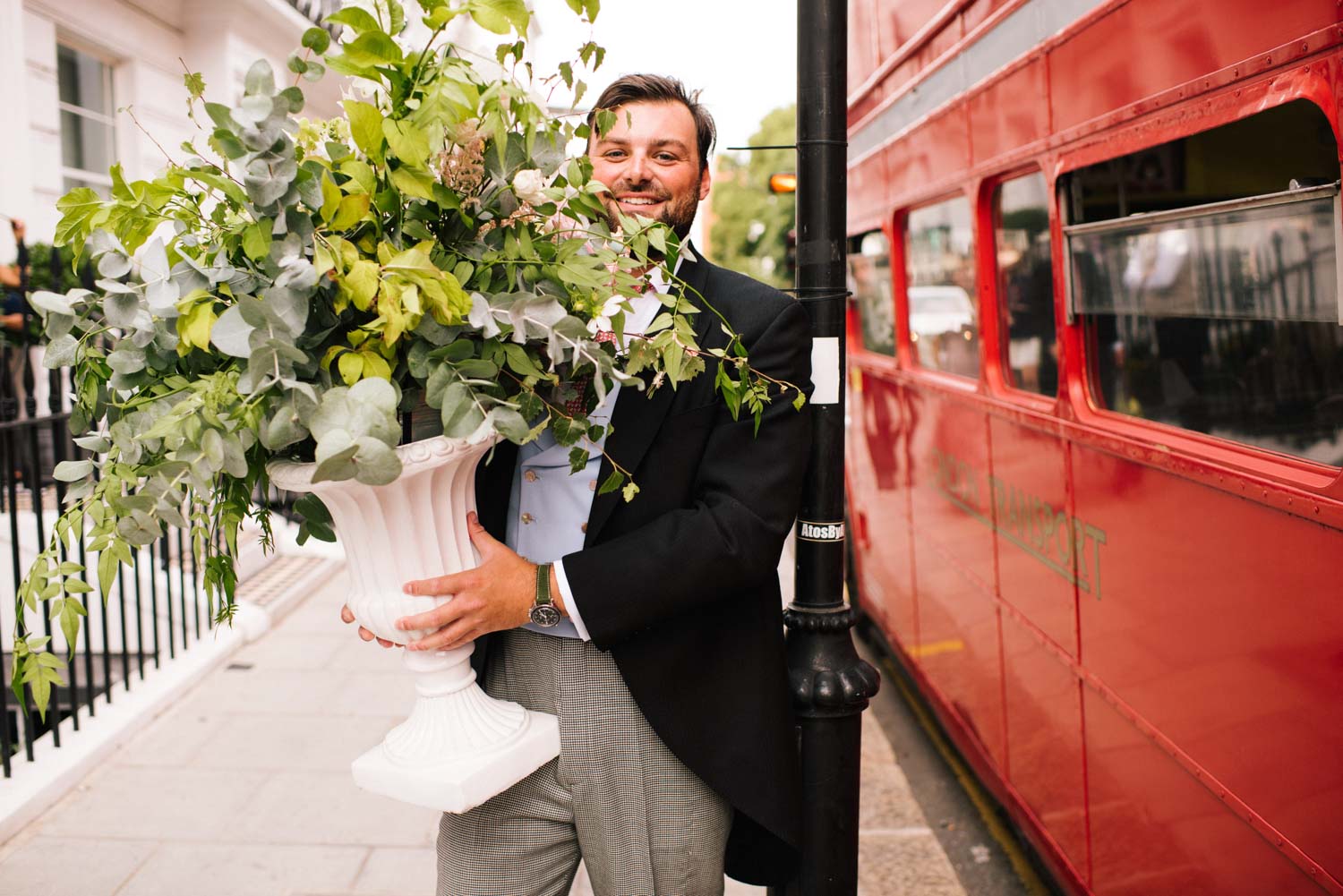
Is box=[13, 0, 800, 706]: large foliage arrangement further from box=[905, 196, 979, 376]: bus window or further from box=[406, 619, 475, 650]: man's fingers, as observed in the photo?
box=[905, 196, 979, 376]: bus window

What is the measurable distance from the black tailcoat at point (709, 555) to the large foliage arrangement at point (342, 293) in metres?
0.20

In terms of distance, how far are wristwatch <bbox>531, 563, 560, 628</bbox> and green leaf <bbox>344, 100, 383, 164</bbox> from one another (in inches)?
27.7

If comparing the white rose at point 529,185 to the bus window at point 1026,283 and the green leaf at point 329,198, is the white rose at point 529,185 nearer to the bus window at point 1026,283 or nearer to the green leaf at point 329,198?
the green leaf at point 329,198

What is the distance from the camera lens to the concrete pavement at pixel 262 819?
11.9ft

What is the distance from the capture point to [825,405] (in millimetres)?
2404

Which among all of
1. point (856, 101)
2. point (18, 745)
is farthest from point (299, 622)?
point (856, 101)

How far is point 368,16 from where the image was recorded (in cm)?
136

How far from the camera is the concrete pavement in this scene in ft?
11.9

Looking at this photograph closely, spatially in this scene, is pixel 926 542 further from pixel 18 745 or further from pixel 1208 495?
pixel 18 745

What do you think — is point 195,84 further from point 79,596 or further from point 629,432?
point 79,596

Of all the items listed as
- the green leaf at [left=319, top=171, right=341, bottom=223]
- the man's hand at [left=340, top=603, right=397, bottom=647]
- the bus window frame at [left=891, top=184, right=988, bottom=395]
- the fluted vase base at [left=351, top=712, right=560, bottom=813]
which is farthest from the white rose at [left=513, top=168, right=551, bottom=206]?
the bus window frame at [left=891, top=184, right=988, bottom=395]

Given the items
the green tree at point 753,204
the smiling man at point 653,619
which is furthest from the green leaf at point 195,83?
the green tree at point 753,204

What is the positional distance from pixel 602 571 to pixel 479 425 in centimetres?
40

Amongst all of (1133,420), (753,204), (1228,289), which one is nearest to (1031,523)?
(1133,420)
